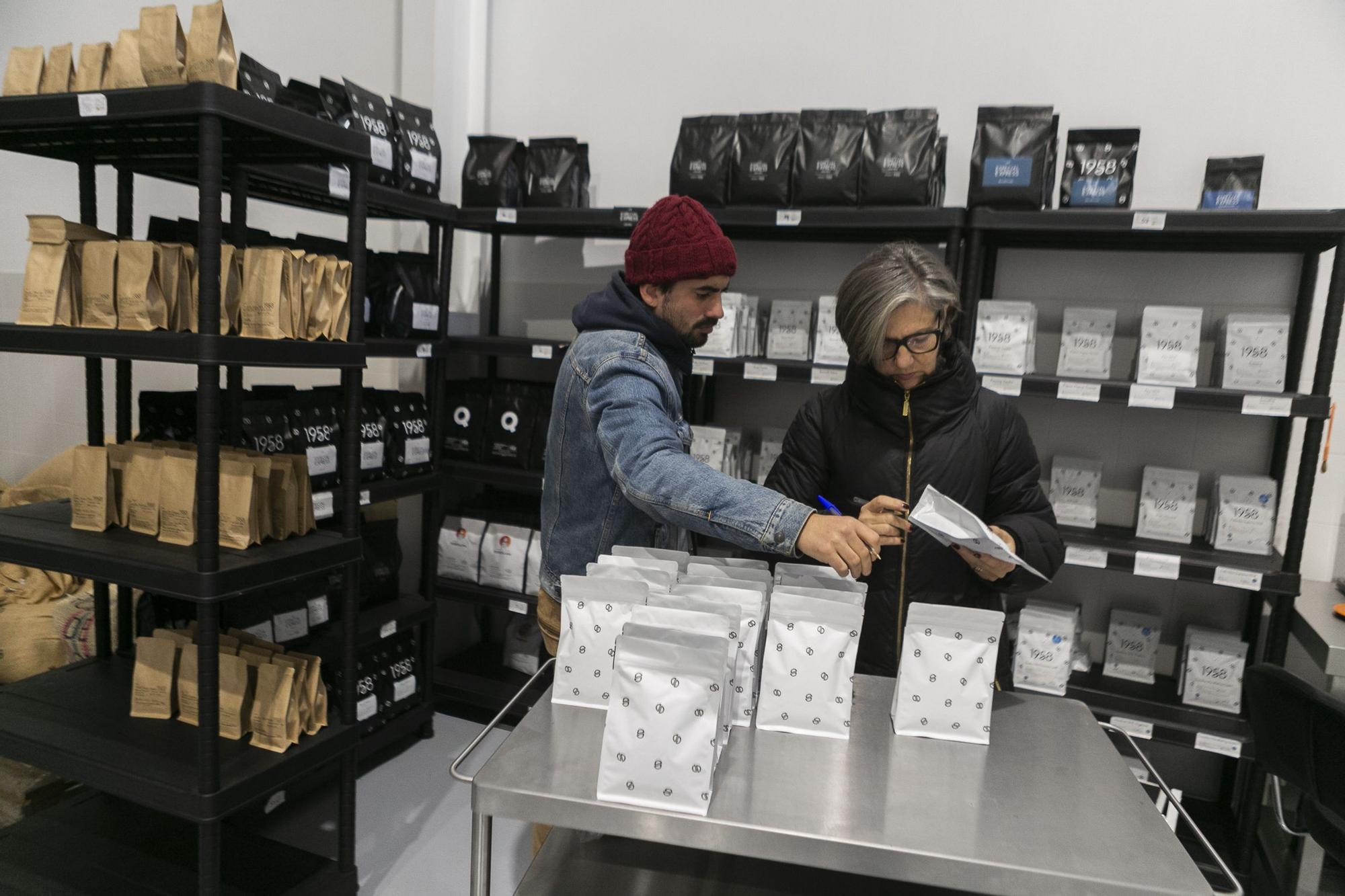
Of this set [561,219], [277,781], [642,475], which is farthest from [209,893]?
[561,219]

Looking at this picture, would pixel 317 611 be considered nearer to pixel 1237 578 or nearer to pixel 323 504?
pixel 323 504

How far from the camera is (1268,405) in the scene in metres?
2.46

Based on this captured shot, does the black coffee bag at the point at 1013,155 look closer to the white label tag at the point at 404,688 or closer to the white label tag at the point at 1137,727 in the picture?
the white label tag at the point at 1137,727

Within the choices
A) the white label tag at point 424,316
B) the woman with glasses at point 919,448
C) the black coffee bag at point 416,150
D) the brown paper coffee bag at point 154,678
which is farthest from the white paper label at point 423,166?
the woman with glasses at point 919,448

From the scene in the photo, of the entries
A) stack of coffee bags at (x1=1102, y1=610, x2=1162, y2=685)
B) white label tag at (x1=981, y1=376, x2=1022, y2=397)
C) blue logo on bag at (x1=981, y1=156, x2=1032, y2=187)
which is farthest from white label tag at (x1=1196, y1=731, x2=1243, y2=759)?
blue logo on bag at (x1=981, y1=156, x2=1032, y2=187)

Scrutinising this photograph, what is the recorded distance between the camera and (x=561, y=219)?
10.4 feet

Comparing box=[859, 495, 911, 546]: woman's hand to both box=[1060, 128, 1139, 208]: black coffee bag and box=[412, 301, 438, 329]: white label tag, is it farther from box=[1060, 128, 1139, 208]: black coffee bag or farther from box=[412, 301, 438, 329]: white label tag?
box=[412, 301, 438, 329]: white label tag

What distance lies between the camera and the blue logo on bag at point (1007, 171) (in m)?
2.56

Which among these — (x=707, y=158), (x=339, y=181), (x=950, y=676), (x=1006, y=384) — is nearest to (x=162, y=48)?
(x=339, y=181)

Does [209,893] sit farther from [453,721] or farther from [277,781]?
[453,721]

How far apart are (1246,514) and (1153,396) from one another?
22.0 inches

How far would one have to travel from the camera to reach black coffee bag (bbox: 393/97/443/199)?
2928 millimetres

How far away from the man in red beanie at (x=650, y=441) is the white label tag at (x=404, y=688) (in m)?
1.46

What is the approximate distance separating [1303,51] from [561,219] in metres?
2.62
